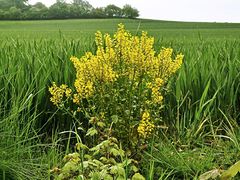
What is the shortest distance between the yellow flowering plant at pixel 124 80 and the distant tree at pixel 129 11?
39190 mm

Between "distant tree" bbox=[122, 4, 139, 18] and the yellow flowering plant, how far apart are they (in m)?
39.2

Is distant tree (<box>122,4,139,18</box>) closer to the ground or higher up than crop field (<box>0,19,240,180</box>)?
closer to the ground

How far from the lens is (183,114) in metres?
2.98

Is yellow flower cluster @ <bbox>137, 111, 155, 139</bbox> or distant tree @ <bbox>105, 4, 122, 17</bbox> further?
distant tree @ <bbox>105, 4, 122, 17</bbox>

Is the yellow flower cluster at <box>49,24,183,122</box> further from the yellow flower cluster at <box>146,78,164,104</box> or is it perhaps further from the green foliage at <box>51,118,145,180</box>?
the green foliage at <box>51,118,145,180</box>

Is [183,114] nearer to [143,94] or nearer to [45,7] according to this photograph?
[143,94]

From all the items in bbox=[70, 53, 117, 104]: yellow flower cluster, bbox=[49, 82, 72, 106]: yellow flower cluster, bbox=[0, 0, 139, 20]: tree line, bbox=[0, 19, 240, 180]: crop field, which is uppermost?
bbox=[70, 53, 117, 104]: yellow flower cluster

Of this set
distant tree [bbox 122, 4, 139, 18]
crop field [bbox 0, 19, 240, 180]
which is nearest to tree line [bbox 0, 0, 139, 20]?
distant tree [bbox 122, 4, 139, 18]

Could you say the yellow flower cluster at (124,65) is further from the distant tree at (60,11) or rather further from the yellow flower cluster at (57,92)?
the distant tree at (60,11)

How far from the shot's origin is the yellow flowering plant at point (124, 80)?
2.31 m

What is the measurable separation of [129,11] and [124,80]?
130 feet

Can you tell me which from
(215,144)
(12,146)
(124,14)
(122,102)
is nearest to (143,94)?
(122,102)

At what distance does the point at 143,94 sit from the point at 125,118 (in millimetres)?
172

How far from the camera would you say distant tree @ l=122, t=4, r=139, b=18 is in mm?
41022
